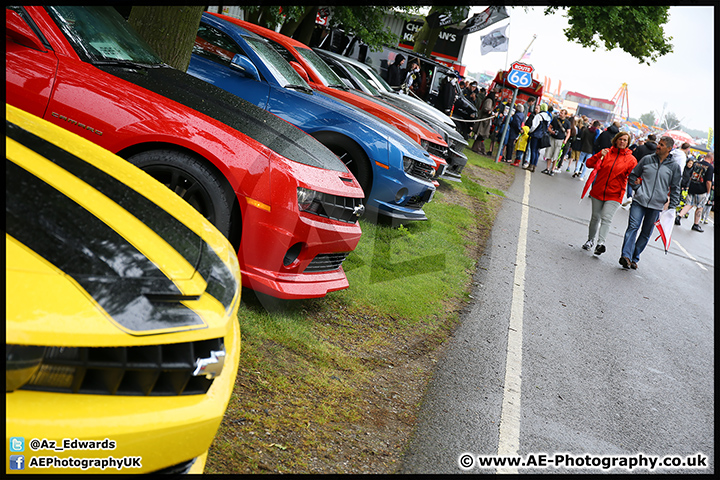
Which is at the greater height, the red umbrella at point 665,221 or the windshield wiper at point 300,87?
the windshield wiper at point 300,87

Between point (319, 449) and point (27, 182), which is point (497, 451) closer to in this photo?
point (319, 449)

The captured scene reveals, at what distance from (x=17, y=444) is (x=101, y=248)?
0.63m

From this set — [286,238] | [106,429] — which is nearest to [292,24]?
[286,238]

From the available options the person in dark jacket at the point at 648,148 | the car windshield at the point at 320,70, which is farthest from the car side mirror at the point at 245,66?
the person in dark jacket at the point at 648,148

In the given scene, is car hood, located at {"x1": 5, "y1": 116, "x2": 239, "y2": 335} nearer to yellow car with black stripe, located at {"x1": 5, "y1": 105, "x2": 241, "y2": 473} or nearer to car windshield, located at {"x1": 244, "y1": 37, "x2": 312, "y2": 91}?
yellow car with black stripe, located at {"x1": 5, "y1": 105, "x2": 241, "y2": 473}

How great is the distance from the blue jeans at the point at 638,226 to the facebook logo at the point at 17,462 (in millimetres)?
9273

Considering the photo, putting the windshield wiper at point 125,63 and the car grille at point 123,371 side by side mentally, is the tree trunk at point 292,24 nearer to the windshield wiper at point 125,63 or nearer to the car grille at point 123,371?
the windshield wiper at point 125,63

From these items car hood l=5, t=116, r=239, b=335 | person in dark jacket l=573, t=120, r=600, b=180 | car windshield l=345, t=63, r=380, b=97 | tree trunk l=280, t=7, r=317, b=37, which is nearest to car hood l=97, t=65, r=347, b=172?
car hood l=5, t=116, r=239, b=335

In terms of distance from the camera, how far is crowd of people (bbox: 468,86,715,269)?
934 centimetres

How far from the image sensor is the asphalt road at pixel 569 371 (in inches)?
146

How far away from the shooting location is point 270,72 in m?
7.20

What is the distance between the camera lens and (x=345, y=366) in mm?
4145

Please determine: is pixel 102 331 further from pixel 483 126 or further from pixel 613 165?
pixel 483 126

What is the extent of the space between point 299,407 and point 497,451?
114cm
